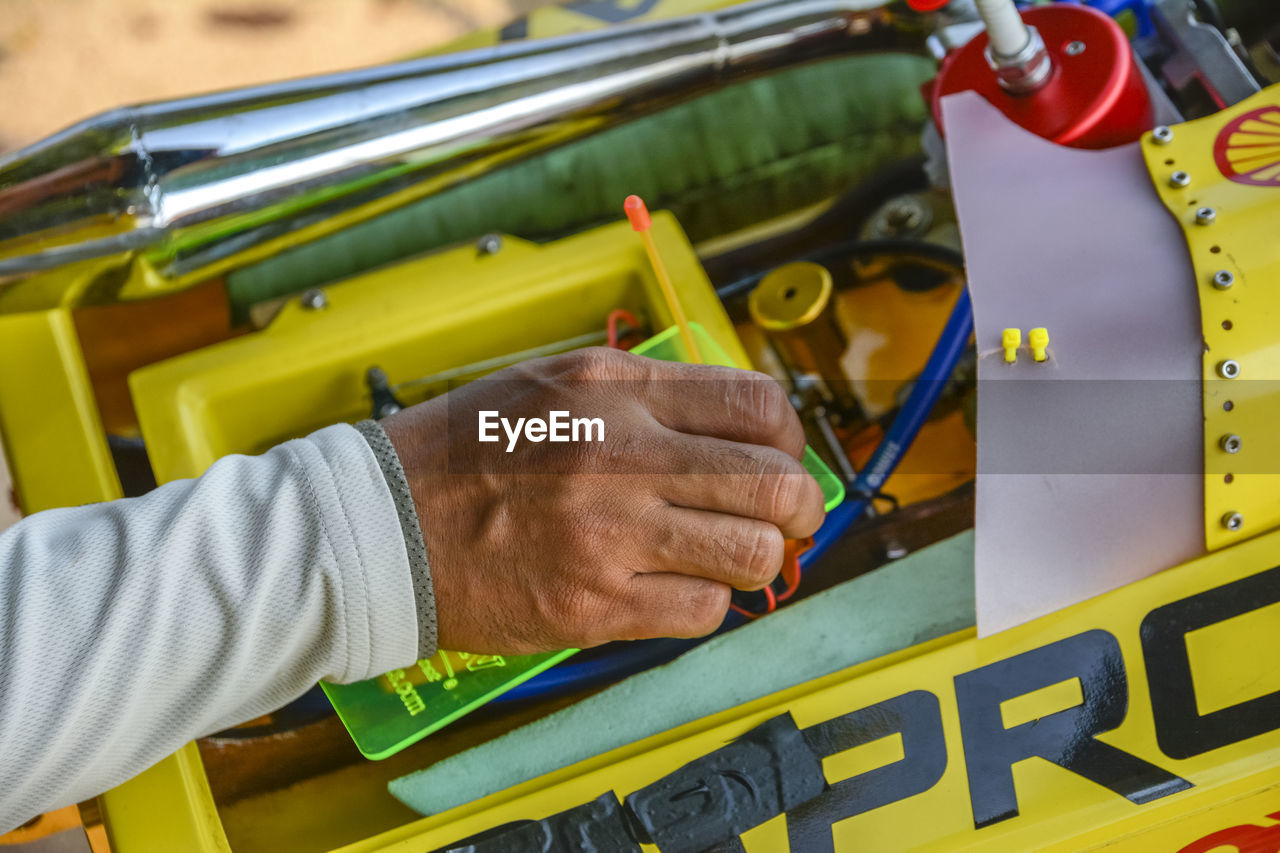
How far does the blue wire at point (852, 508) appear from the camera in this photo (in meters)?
0.62

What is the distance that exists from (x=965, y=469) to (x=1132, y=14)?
0.35 meters

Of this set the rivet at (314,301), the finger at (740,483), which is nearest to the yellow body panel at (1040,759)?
the finger at (740,483)

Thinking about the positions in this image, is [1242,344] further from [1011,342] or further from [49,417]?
[49,417]

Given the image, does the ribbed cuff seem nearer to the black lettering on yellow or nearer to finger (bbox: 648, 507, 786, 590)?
finger (bbox: 648, 507, 786, 590)

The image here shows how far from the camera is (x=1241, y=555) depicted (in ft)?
1.82

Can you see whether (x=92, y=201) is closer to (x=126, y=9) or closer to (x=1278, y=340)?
(x=1278, y=340)

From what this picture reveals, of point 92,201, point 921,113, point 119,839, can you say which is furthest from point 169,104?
point 921,113

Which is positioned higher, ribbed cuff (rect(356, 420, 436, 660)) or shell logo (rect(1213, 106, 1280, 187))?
shell logo (rect(1213, 106, 1280, 187))

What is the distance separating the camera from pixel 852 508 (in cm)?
65

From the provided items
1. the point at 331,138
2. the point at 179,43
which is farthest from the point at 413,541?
the point at 179,43

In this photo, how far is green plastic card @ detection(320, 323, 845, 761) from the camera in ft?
1.86

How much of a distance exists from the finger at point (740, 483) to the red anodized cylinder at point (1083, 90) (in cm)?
30

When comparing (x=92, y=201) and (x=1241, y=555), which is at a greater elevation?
(x=92, y=201)

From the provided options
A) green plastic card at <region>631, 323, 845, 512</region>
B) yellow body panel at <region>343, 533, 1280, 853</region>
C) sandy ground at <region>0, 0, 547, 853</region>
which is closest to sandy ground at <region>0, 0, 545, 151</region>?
sandy ground at <region>0, 0, 547, 853</region>
